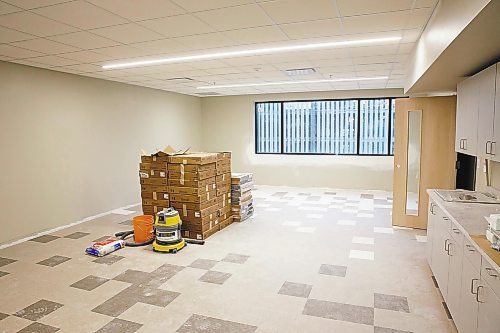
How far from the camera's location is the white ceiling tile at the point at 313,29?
3451mm

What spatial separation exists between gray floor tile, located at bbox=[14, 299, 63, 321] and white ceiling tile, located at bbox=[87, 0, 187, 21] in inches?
112

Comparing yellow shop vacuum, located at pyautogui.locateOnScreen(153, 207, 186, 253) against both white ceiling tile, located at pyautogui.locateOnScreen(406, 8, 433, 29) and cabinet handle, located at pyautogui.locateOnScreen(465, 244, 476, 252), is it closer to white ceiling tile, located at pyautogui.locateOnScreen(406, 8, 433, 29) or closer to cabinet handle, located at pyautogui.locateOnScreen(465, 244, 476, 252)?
cabinet handle, located at pyautogui.locateOnScreen(465, 244, 476, 252)

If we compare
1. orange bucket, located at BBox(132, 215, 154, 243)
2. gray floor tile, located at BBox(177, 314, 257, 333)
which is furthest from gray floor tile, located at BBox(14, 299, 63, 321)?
orange bucket, located at BBox(132, 215, 154, 243)

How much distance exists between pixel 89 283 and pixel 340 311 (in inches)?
107

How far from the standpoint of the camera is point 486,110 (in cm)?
309

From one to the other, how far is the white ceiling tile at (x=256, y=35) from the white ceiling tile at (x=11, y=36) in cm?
216

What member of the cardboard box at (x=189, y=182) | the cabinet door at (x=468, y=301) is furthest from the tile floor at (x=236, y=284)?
the cardboard box at (x=189, y=182)

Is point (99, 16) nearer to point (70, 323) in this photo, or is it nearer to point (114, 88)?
point (70, 323)

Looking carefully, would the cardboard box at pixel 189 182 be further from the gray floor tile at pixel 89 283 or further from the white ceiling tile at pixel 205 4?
the white ceiling tile at pixel 205 4

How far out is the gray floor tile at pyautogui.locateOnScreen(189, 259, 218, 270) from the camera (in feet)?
13.9

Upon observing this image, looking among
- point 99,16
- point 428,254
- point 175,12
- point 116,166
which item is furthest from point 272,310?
point 116,166

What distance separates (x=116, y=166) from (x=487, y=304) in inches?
264

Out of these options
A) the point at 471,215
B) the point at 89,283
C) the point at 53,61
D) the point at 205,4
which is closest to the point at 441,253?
the point at 471,215

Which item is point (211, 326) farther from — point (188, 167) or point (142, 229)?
point (188, 167)
